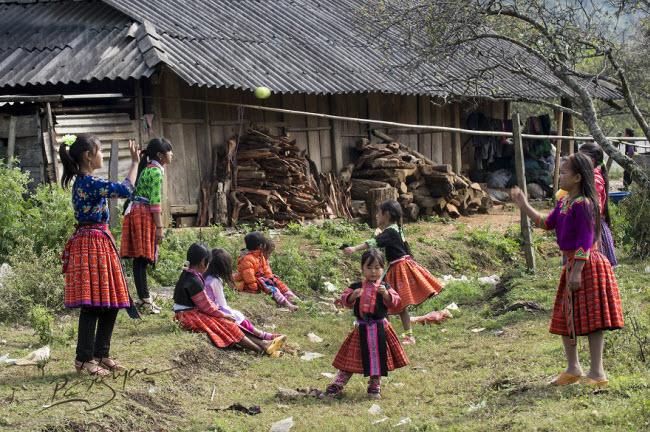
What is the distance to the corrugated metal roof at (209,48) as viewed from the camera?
1361 cm

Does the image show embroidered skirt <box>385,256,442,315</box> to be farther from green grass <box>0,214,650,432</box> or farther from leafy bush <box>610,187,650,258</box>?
leafy bush <box>610,187,650,258</box>

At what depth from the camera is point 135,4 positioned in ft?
50.7

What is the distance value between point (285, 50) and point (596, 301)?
11541mm

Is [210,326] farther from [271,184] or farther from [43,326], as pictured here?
[271,184]

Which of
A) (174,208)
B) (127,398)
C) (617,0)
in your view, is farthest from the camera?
(174,208)

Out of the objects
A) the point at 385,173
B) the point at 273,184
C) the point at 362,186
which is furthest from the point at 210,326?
the point at 385,173

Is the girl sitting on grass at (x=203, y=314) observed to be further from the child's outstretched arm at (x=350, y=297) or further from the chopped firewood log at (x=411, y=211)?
the chopped firewood log at (x=411, y=211)

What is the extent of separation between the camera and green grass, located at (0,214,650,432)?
5.59m

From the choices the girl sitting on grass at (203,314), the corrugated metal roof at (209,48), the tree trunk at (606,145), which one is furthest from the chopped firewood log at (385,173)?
the girl sitting on grass at (203,314)

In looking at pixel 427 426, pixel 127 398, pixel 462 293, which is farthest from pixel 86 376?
pixel 462 293

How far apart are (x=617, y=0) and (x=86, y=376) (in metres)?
7.97

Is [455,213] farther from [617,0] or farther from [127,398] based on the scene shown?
[127,398]

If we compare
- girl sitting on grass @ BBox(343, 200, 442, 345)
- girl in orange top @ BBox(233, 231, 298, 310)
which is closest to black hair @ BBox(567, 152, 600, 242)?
girl sitting on grass @ BBox(343, 200, 442, 345)

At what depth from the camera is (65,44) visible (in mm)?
14344
